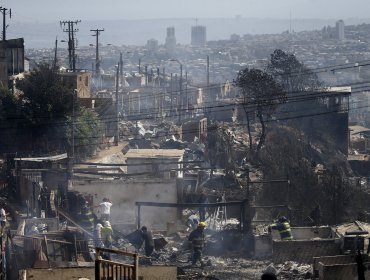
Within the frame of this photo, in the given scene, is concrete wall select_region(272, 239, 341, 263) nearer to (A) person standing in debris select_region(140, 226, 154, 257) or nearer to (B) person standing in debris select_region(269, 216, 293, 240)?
(B) person standing in debris select_region(269, 216, 293, 240)

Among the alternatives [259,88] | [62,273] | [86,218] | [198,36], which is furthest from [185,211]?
[198,36]

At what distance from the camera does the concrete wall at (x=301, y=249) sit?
14.5 m

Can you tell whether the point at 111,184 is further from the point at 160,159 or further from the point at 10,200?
the point at 160,159

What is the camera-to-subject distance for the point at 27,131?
1150 inches

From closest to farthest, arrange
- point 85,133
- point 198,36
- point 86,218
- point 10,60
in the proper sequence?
point 86,218
point 85,133
point 10,60
point 198,36

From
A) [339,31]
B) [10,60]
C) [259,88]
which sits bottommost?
[259,88]

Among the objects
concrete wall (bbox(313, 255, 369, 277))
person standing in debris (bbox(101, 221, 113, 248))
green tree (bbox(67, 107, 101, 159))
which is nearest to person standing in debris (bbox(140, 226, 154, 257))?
person standing in debris (bbox(101, 221, 113, 248))

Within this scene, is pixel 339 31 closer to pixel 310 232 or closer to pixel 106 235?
pixel 310 232

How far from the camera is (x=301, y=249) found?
14508 millimetres

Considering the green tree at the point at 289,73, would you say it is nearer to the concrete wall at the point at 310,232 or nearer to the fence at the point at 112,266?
the concrete wall at the point at 310,232

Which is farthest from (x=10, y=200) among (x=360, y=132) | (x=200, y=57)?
(x=200, y=57)

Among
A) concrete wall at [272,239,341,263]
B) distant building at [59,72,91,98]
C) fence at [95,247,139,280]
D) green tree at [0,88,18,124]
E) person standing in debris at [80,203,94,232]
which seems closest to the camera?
fence at [95,247,139,280]

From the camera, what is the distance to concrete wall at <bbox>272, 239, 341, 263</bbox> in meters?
14.5

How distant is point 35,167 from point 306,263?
9512 millimetres
